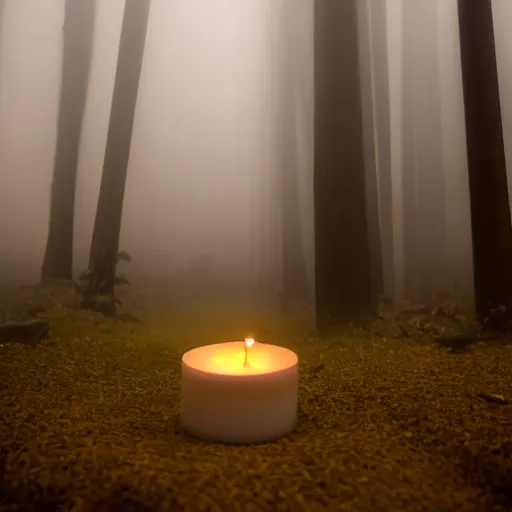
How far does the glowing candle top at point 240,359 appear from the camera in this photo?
691 mm

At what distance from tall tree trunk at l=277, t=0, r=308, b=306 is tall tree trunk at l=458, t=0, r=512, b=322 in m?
0.46

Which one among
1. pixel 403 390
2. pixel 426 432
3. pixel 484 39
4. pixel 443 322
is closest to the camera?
pixel 426 432

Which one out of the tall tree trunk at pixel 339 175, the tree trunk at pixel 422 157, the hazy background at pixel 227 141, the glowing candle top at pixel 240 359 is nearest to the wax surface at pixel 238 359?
the glowing candle top at pixel 240 359

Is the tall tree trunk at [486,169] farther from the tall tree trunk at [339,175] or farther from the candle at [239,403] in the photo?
the candle at [239,403]

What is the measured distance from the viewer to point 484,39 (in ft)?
3.89

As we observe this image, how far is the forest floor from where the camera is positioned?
0.51 metres

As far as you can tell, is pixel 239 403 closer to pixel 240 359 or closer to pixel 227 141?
pixel 240 359

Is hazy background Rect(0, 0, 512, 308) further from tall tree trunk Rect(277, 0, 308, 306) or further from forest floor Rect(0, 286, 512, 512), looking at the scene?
forest floor Rect(0, 286, 512, 512)

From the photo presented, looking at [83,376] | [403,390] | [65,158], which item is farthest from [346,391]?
[65,158]

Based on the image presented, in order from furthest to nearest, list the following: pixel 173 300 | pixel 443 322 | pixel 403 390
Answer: pixel 173 300
pixel 443 322
pixel 403 390

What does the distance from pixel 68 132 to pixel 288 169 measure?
624mm

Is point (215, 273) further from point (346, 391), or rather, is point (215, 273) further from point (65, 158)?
point (346, 391)

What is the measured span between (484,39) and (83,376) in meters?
1.07

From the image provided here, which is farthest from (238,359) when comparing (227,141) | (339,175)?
(227,141)
